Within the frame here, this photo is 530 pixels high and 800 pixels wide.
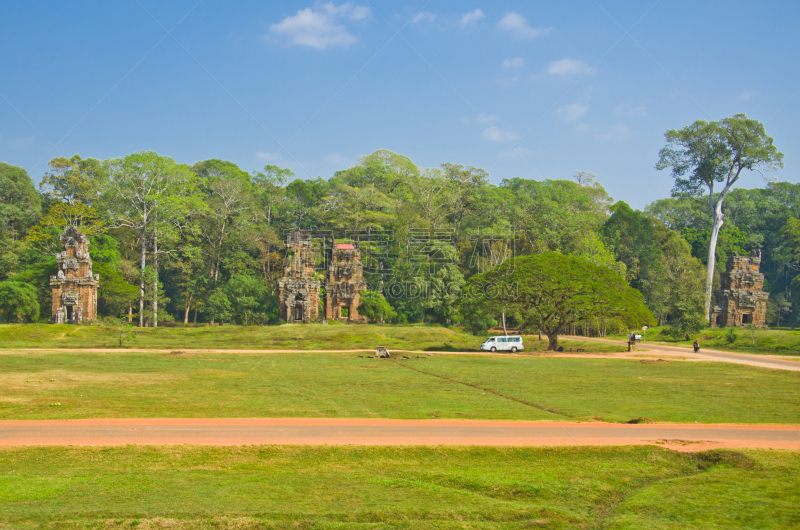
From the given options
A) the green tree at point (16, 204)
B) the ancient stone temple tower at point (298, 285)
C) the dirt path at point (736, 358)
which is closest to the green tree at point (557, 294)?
the dirt path at point (736, 358)

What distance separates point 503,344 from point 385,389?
21.3 meters

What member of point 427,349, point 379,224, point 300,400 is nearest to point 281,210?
point 379,224

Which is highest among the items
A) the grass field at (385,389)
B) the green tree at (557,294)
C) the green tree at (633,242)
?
the green tree at (633,242)

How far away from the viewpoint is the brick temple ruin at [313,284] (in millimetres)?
60188

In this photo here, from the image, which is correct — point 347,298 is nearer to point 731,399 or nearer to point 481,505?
point 731,399

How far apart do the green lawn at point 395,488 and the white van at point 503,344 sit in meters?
28.1

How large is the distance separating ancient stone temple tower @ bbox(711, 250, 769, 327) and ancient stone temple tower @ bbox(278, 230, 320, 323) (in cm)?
4686

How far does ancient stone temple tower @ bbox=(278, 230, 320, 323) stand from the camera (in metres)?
60.1

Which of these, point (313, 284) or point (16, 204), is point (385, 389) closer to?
point (313, 284)

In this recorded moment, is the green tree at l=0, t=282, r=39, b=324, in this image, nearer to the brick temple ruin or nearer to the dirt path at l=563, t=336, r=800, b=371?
the brick temple ruin

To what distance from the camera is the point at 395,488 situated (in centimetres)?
1115

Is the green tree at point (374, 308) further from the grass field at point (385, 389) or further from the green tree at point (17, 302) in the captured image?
the green tree at point (17, 302)

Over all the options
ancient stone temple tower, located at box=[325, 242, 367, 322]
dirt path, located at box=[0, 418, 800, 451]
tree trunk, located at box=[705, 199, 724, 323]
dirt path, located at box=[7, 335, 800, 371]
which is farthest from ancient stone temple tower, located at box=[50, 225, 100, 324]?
tree trunk, located at box=[705, 199, 724, 323]

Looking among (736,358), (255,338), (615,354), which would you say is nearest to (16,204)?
(255,338)
